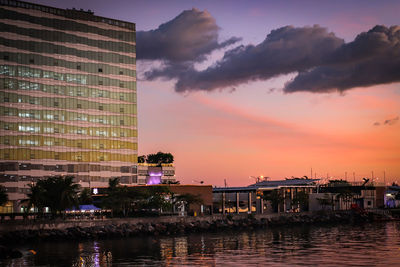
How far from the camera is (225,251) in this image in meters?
80.2

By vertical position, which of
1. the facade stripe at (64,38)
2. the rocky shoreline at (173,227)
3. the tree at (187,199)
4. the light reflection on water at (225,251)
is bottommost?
the light reflection on water at (225,251)

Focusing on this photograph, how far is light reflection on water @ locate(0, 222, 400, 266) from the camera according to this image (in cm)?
6850

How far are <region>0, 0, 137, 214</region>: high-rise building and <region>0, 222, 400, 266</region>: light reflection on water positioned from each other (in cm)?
7595

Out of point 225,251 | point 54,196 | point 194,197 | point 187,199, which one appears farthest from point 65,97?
point 225,251

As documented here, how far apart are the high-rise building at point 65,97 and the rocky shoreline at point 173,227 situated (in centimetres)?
6166

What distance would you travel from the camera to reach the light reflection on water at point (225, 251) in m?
68.5

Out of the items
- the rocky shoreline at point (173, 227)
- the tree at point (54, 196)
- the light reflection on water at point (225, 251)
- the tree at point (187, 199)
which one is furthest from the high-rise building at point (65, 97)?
the light reflection on water at point (225, 251)

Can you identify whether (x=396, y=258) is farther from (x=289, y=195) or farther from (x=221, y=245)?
(x=289, y=195)

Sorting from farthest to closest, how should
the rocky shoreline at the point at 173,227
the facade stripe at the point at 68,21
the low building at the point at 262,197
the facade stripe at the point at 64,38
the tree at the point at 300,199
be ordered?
the tree at the point at 300,199 < the low building at the point at 262,197 < the facade stripe at the point at 68,21 < the facade stripe at the point at 64,38 < the rocky shoreline at the point at 173,227

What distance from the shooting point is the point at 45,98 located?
172 meters

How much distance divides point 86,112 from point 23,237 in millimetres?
85520

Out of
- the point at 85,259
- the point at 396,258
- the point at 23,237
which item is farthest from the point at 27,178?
the point at 396,258

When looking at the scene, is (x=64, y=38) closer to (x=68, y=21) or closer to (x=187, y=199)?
(x=68, y=21)

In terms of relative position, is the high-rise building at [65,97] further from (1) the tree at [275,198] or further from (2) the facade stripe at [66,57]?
(1) the tree at [275,198]
